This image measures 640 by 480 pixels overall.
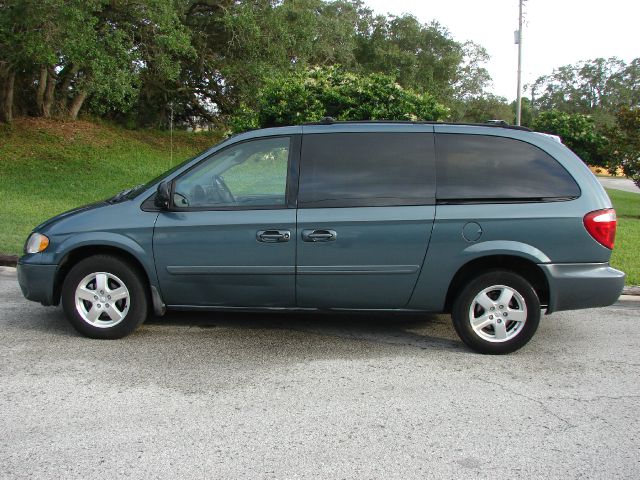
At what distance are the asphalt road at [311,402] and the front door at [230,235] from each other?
1.50ft

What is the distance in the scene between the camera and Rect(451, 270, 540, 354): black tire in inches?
202

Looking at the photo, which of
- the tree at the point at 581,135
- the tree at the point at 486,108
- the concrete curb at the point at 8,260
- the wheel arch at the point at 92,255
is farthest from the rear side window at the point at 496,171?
the tree at the point at 486,108

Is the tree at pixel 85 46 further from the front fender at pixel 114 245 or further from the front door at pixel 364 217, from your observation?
the front door at pixel 364 217

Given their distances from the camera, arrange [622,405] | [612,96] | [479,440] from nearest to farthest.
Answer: [479,440] < [622,405] < [612,96]

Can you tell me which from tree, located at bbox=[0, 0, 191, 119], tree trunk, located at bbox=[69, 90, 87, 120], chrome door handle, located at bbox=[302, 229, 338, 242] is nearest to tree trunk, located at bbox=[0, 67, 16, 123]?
tree, located at bbox=[0, 0, 191, 119]

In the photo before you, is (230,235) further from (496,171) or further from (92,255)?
(496,171)

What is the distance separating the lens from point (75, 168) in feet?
63.8

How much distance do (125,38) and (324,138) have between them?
16.2 meters

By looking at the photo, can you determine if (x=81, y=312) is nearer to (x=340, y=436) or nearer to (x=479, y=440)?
(x=340, y=436)

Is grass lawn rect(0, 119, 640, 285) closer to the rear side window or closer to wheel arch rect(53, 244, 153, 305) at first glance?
wheel arch rect(53, 244, 153, 305)

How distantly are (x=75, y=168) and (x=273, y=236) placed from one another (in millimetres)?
15933

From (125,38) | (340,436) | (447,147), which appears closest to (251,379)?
(340,436)

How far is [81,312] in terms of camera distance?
5.40 m

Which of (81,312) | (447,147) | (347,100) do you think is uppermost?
(347,100)
